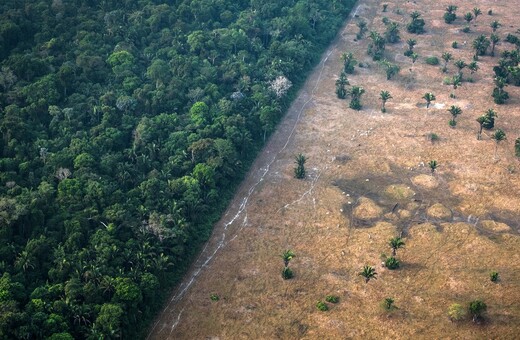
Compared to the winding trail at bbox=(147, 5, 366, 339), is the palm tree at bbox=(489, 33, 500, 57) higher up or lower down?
lower down

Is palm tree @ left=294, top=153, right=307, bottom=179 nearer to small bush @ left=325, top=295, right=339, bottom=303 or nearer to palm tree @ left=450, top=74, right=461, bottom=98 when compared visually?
small bush @ left=325, top=295, right=339, bottom=303

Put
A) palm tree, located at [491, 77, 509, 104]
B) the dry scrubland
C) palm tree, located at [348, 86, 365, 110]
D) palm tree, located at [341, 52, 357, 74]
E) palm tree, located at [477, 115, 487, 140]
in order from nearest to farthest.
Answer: the dry scrubland, palm tree, located at [477, 115, 487, 140], palm tree, located at [491, 77, 509, 104], palm tree, located at [348, 86, 365, 110], palm tree, located at [341, 52, 357, 74]

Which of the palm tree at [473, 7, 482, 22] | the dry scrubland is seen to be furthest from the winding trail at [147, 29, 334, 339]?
the palm tree at [473, 7, 482, 22]

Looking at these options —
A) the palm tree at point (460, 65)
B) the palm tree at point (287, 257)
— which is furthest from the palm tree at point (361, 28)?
the palm tree at point (287, 257)

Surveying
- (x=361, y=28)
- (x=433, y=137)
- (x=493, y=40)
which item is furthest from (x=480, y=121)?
(x=361, y=28)

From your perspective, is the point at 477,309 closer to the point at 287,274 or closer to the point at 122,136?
the point at 287,274

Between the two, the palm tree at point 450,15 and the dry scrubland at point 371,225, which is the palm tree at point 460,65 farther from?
the palm tree at point 450,15
